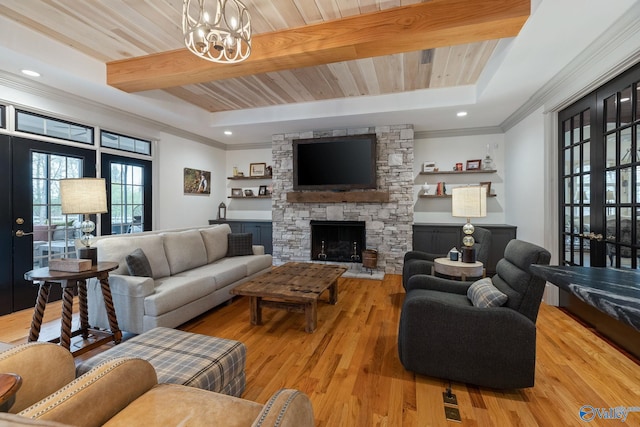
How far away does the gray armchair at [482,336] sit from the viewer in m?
1.75

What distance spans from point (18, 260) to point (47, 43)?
7.73 feet

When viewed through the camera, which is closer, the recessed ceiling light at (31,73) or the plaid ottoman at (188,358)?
the plaid ottoman at (188,358)

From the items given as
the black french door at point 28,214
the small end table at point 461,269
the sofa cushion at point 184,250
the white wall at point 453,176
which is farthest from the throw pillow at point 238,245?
the white wall at point 453,176

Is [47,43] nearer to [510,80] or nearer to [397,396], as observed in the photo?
[397,396]

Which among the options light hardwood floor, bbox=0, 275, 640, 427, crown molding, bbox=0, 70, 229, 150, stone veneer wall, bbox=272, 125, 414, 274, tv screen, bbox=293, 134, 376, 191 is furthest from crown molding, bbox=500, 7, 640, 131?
crown molding, bbox=0, 70, 229, 150

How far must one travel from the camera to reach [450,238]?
15.6 ft

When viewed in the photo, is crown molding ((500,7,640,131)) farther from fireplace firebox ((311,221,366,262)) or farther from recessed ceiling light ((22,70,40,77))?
recessed ceiling light ((22,70,40,77))

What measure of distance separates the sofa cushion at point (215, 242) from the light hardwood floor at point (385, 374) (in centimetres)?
100

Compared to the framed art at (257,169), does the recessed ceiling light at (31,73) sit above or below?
above

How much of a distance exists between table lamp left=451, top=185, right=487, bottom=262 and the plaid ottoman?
7.34 ft

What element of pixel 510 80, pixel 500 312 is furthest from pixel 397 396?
pixel 510 80

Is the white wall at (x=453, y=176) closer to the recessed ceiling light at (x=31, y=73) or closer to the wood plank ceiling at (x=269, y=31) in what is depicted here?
the wood plank ceiling at (x=269, y=31)

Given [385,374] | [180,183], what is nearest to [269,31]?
[385,374]

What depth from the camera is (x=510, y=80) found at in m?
3.15
